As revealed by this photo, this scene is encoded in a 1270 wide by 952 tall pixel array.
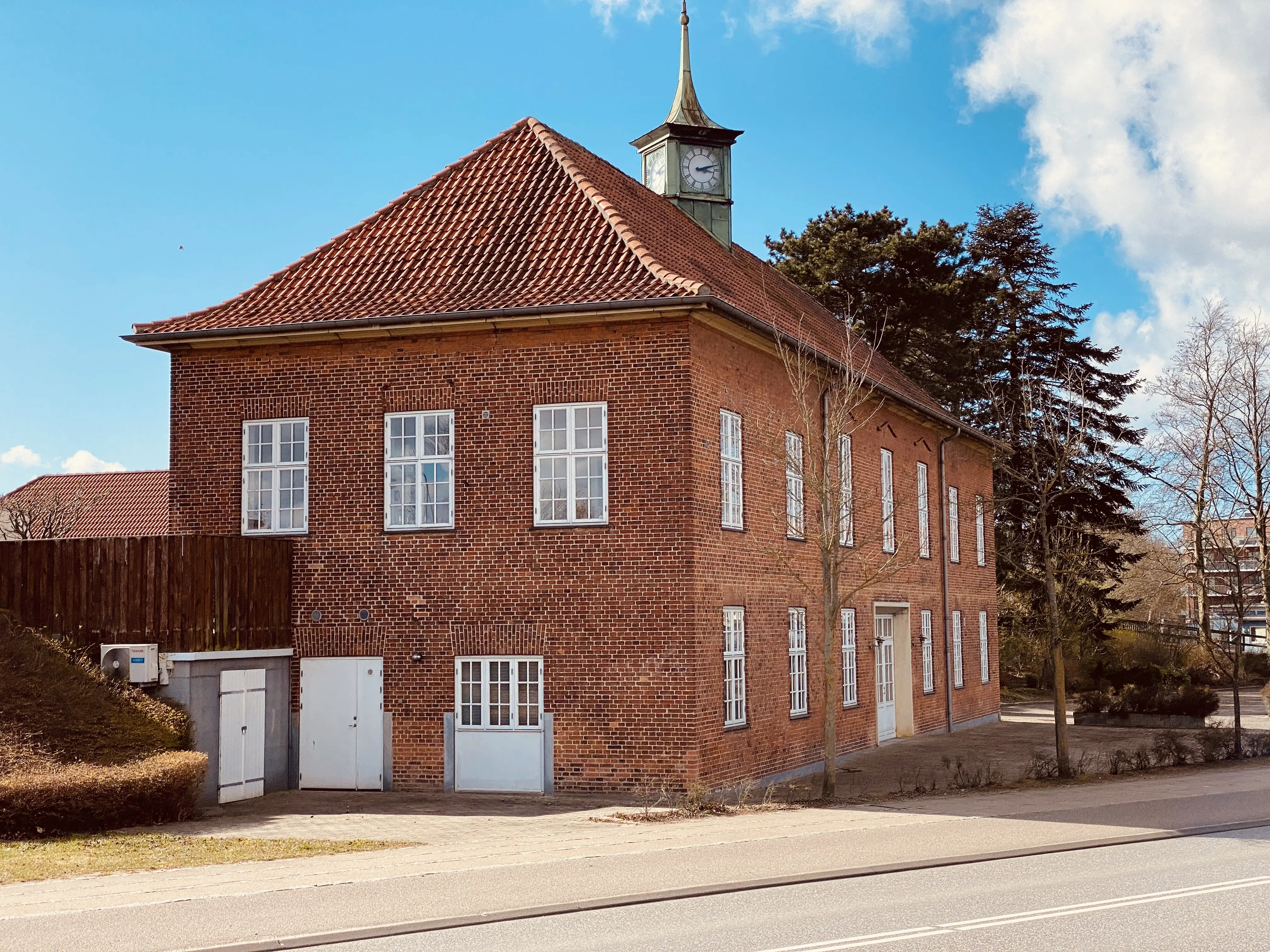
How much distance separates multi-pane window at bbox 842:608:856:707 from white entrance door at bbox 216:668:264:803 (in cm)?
1013

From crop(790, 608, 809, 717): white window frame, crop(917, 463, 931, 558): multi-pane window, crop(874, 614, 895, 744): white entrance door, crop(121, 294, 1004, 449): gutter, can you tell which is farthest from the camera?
crop(917, 463, 931, 558): multi-pane window

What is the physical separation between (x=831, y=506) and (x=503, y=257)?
6.16 metres

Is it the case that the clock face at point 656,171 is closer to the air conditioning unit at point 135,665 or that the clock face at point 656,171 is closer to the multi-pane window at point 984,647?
the multi-pane window at point 984,647

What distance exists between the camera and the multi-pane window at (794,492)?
21.7 m

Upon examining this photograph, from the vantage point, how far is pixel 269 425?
20203 millimetres

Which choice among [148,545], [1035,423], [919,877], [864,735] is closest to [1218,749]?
[864,735]

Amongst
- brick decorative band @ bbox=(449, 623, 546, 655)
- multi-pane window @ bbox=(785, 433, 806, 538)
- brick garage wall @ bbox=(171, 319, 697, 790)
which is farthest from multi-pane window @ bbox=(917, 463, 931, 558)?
brick decorative band @ bbox=(449, 623, 546, 655)

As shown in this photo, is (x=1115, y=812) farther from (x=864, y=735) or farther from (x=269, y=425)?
(x=269, y=425)

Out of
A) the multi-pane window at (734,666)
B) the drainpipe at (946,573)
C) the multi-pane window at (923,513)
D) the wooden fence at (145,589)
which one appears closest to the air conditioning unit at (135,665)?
the wooden fence at (145,589)

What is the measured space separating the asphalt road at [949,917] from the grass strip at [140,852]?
14.3 ft

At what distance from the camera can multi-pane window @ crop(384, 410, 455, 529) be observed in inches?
758

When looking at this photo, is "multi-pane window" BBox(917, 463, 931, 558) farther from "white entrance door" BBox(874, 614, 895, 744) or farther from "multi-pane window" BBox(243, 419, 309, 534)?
"multi-pane window" BBox(243, 419, 309, 534)

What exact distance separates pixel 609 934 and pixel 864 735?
16120 millimetres

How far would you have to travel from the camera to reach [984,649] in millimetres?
34281
